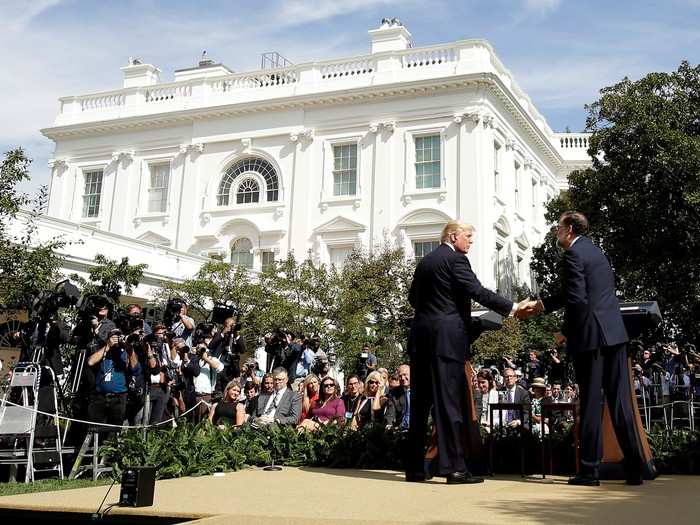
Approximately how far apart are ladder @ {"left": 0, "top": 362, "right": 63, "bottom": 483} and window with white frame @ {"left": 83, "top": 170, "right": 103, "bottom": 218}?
31.0 meters

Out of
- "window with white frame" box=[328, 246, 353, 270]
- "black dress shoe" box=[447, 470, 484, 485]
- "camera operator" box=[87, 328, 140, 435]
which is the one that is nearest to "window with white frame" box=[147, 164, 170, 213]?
"window with white frame" box=[328, 246, 353, 270]

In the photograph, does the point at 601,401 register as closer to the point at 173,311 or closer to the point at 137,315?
the point at 137,315

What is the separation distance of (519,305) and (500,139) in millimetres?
28642

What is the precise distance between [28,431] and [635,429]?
6.50m

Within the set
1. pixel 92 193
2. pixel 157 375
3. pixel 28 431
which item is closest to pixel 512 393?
pixel 157 375

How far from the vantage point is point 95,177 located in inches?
1551

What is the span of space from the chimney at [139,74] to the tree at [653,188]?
23923 millimetres

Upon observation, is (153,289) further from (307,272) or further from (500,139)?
(500,139)

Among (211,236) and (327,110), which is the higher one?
(327,110)

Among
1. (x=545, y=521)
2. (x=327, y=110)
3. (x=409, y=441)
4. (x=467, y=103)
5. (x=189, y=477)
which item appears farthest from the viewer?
(x=327, y=110)

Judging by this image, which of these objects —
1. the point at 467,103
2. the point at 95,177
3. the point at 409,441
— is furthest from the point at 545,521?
the point at 95,177

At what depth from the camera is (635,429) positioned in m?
6.45

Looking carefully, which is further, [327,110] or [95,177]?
[95,177]

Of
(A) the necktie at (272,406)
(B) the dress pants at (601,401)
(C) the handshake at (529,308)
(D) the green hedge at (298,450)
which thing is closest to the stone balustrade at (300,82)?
(A) the necktie at (272,406)
